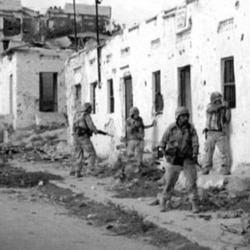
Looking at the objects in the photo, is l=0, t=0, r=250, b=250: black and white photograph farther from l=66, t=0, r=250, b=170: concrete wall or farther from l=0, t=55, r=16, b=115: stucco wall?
l=0, t=55, r=16, b=115: stucco wall

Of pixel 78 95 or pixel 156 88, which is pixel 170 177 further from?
pixel 78 95

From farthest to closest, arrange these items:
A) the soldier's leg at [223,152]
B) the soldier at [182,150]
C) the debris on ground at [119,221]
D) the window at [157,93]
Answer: the window at [157,93], the soldier's leg at [223,152], the soldier at [182,150], the debris on ground at [119,221]

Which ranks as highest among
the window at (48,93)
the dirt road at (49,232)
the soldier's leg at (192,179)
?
the window at (48,93)

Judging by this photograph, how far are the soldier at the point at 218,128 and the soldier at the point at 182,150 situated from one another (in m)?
2.80

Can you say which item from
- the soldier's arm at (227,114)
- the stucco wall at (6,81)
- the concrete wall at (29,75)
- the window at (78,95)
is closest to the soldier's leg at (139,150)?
the soldier's arm at (227,114)

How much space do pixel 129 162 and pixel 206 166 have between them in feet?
11.1

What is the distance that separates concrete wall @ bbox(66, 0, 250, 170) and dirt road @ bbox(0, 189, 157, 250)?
13.6ft

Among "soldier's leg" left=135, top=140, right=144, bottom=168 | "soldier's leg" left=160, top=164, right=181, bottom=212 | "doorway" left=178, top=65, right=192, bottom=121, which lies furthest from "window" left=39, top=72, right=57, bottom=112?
"soldier's leg" left=160, top=164, right=181, bottom=212

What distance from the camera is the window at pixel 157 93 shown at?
16531 millimetres

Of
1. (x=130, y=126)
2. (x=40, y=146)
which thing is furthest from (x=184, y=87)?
(x=40, y=146)

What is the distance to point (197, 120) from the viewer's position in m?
14.3

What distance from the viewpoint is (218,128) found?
12727mm

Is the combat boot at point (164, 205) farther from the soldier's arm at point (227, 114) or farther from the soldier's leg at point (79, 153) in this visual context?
the soldier's leg at point (79, 153)

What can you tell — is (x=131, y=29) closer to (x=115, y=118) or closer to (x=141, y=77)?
(x=141, y=77)
